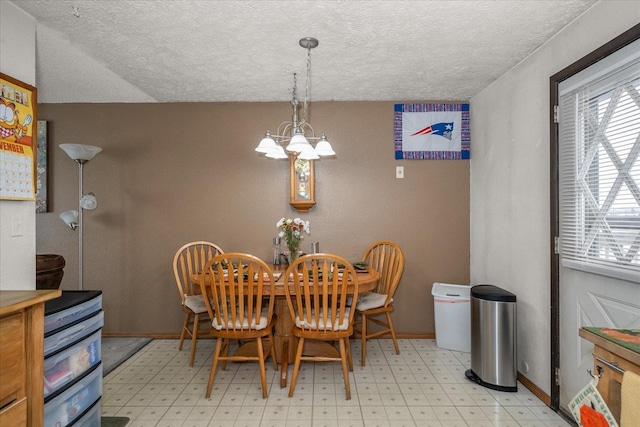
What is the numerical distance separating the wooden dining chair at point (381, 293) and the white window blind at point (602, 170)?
1.32 m

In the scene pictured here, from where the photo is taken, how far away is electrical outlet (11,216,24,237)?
182 cm

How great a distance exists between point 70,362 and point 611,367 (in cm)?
235

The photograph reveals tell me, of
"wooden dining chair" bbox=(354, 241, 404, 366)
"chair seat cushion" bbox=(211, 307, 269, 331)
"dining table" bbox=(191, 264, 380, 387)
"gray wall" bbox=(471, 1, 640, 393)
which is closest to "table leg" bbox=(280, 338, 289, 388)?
"dining table" bbox=(191, 264, 380, 387)

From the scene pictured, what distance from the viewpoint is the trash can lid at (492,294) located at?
2.46 m

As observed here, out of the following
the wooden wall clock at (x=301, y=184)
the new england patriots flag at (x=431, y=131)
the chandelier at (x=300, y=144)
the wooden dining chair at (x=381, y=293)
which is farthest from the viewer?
the new england patriots flag at (x=431, y=131)

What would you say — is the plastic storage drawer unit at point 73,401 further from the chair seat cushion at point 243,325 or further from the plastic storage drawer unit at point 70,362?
the chair seat cushion at point 243,325

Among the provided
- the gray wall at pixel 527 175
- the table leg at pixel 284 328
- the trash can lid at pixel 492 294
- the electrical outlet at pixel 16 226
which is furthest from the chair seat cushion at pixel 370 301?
the electrical outlet at pixel 16 226

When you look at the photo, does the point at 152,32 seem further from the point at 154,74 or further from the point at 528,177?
the point at 528,177

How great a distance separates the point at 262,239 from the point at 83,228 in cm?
186

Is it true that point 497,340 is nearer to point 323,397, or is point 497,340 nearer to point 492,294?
point 492,294

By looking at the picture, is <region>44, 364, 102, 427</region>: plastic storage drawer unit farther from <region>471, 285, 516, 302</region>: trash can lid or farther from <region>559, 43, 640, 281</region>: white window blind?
<region>559, 43, 640, 281</region>: white window blind

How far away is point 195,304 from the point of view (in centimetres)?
290

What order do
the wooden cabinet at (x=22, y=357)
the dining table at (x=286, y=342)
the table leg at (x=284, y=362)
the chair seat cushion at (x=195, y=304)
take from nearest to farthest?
the wooden cabinet at (x=22, y=357) < the table leg at (x=284, y=362) < the dining table at (x=286, y=342) < the chair seat cushion at (x=195, y=304)

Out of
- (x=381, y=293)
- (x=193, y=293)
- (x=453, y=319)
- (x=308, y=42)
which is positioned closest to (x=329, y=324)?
(x=381, y=293)
